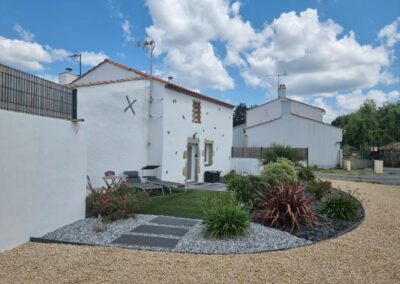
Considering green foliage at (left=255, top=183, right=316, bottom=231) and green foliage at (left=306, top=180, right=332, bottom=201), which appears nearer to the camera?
green foliage at (left=255, top=183, right=316, bottom=231)

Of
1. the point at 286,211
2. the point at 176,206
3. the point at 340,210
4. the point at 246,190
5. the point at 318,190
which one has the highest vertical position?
the point at 246,190

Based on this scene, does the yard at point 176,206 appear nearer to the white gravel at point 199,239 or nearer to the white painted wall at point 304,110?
the white gravel at point 199,239

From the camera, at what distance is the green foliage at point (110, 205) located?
8.26 metres

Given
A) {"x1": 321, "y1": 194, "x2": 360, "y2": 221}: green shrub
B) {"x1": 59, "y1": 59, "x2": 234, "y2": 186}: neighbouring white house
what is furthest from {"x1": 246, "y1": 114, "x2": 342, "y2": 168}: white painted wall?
{"x1": 321, "y1": 194, "x2": 360, "y2": 221}: green shrub

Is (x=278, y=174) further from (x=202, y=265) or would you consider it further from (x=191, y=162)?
(x=191, y=162)

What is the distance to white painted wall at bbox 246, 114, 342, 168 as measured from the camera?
30.5 meters

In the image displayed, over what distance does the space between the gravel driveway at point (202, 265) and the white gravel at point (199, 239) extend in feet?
1.06

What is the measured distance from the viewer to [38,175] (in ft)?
21.8

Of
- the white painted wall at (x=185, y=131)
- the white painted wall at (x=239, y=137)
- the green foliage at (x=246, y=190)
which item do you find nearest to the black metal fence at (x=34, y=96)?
the green foliage at (x=246, y=190)

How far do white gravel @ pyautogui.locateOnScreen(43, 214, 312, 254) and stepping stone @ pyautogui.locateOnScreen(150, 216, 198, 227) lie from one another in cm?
34

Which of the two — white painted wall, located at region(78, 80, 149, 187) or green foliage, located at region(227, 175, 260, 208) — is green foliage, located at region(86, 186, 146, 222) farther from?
white painted wall, located at region(78, 80, 149, 187)

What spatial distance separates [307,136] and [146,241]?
26.2m

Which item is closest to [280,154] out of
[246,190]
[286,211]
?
[246,190]

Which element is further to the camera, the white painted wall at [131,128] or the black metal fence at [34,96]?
the white painted wall at [131,128]
